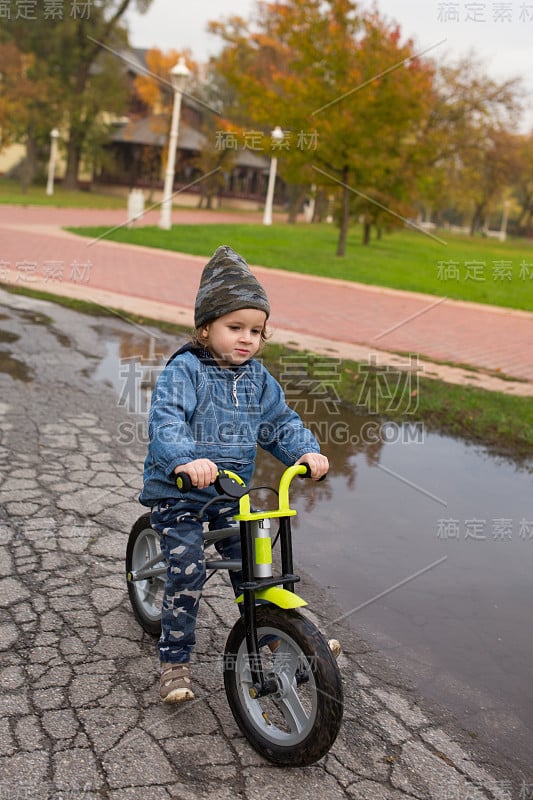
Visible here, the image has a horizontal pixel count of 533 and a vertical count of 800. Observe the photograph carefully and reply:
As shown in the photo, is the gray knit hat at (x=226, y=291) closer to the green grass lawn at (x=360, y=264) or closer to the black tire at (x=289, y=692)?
the black tire at (x=289, y=692)

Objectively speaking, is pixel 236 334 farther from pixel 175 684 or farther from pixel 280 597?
pixel 175 684

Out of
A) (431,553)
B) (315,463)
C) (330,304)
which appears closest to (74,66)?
(330,304)

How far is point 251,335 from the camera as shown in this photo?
265 cm

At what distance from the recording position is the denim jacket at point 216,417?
8.46ft

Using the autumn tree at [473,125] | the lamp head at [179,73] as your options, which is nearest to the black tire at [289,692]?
the lamp head at [179,73]

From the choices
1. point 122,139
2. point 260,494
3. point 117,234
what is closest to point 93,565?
point 260,494

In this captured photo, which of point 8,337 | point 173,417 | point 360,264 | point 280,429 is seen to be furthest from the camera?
point 360,264

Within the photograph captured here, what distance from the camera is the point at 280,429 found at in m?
2.77

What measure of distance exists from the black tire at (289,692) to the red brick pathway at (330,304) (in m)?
6.08

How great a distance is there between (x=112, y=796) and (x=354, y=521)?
2.36 m

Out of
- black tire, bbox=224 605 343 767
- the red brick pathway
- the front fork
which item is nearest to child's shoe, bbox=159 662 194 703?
black tire, bbox=224 605 343 767

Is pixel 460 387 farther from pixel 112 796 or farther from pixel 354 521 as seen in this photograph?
pixel 112 796

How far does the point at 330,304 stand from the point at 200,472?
31.5ft

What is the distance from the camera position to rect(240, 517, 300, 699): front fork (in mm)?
2393
